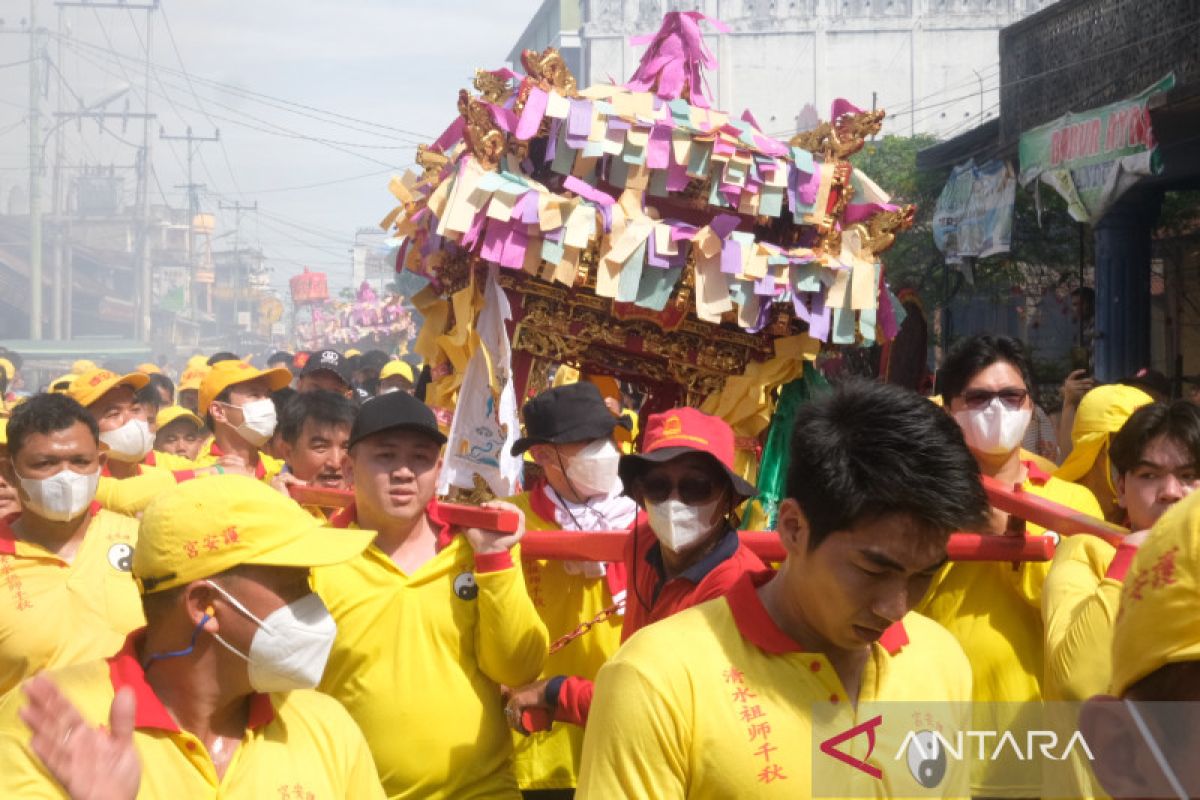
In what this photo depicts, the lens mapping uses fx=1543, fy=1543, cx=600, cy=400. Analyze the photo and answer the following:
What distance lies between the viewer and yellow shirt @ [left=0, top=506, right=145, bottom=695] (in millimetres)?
4449

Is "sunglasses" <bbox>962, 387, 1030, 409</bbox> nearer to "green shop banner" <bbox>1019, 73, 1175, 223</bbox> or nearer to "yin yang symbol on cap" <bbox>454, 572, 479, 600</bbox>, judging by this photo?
"yin yang symbol on cap" <bbox>454, 572, 479, 600</bbox>

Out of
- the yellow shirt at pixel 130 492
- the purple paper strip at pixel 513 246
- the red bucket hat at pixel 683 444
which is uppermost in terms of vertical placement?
the purple paper strip at pixel 513 246

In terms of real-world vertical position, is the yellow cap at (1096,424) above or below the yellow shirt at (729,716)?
above

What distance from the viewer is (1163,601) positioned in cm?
162

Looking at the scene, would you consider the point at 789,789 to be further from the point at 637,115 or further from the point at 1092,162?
the point at 1092,162

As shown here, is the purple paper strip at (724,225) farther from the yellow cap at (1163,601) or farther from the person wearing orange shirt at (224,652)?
the yellow cap at (1163,601)

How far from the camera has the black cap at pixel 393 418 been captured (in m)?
4.20

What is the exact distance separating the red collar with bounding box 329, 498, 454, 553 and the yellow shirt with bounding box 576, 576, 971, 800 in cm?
161

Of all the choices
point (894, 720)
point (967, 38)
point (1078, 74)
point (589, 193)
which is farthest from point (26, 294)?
point (894, 720)

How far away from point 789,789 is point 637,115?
171 inches

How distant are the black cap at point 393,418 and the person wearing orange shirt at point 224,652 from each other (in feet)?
4.42

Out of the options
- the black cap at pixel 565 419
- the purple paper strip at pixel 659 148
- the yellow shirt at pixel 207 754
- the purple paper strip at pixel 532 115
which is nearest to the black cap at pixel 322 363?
the purple paper strip at pixel 532 115

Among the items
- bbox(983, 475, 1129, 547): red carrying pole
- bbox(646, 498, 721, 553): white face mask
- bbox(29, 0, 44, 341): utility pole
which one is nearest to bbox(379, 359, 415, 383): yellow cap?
bbox(646, 498, 721, 553): white face mask

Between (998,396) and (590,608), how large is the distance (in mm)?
1367
